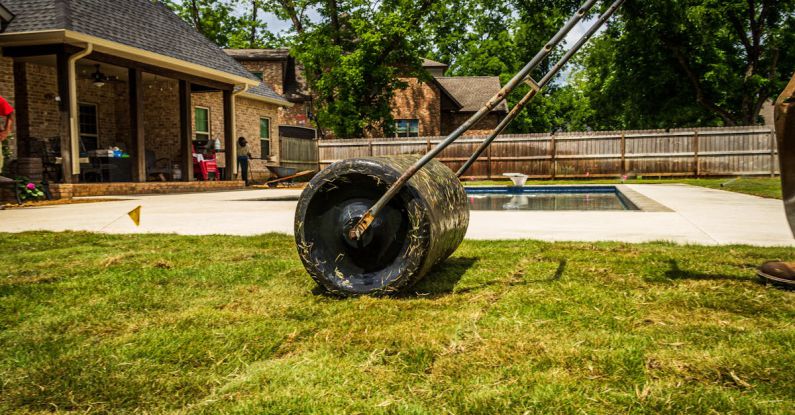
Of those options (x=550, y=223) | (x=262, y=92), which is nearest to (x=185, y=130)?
(x=262, y=92)

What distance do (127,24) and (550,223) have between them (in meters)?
13.3

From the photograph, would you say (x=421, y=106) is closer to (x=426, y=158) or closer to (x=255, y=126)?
(x=255, y=126)

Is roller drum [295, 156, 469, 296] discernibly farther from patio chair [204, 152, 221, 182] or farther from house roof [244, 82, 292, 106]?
house roof [244, 82, 292, 106]

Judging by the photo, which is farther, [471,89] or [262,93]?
[471,89]

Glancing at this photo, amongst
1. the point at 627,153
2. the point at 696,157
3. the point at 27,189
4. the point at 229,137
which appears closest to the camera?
the point at 27,189

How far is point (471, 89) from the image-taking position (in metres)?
37.4

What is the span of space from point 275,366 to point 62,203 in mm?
10500

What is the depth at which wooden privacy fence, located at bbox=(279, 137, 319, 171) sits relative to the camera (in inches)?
910

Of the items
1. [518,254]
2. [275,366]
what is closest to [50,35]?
[518,254]

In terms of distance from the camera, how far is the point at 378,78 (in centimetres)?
2728

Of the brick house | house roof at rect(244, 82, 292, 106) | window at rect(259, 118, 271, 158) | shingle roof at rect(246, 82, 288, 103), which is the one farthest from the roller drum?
the brick house

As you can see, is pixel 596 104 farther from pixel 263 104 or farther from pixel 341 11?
pixel 263 104

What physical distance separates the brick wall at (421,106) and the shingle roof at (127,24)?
50.9 feet

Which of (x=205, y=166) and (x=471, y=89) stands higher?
(x=471, y=89)
